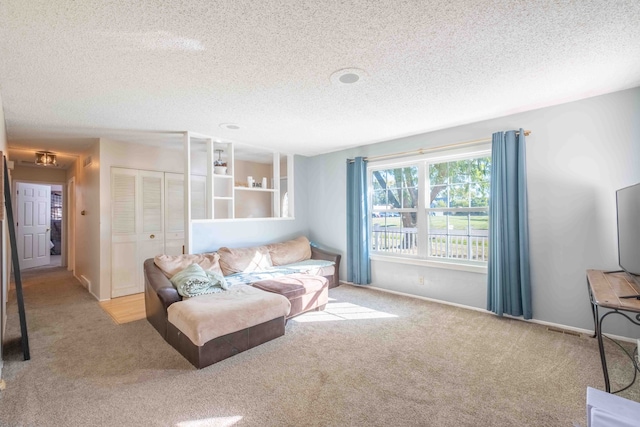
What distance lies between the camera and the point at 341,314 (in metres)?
3.54

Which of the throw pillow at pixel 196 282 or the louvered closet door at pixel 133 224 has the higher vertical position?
the louvered closet door at pixel 133 224

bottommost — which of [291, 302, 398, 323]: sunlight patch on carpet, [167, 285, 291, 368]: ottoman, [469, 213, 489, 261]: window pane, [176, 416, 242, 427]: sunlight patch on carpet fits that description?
[176, 416, 242, 427]: sunlight patch on carpet

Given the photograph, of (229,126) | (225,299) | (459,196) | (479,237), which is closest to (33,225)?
(229,126)

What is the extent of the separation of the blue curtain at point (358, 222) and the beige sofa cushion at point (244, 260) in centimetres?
139

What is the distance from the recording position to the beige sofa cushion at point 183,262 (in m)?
3.38

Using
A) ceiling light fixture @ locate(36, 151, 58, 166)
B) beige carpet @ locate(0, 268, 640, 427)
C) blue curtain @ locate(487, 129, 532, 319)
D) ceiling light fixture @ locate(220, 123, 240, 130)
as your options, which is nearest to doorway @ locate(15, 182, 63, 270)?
ceiling light fixture @ locate(36, 151, 58, 166)

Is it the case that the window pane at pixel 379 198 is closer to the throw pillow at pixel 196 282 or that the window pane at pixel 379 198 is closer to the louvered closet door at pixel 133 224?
the throw pillow at pixel 196 282

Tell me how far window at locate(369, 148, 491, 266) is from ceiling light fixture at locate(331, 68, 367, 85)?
6.80 ft

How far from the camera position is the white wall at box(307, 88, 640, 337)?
271 cm

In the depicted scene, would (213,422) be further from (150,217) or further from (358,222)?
(150,217)

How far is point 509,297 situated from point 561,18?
2748 mm

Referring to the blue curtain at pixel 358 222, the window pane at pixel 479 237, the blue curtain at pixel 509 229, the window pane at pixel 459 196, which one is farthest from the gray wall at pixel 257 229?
the blue curtain at pixel 509 229

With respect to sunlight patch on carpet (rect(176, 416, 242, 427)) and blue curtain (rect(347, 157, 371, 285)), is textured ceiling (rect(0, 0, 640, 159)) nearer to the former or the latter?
blue curtain (rect(347, 157, 371, 285))

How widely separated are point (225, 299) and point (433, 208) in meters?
2.98
